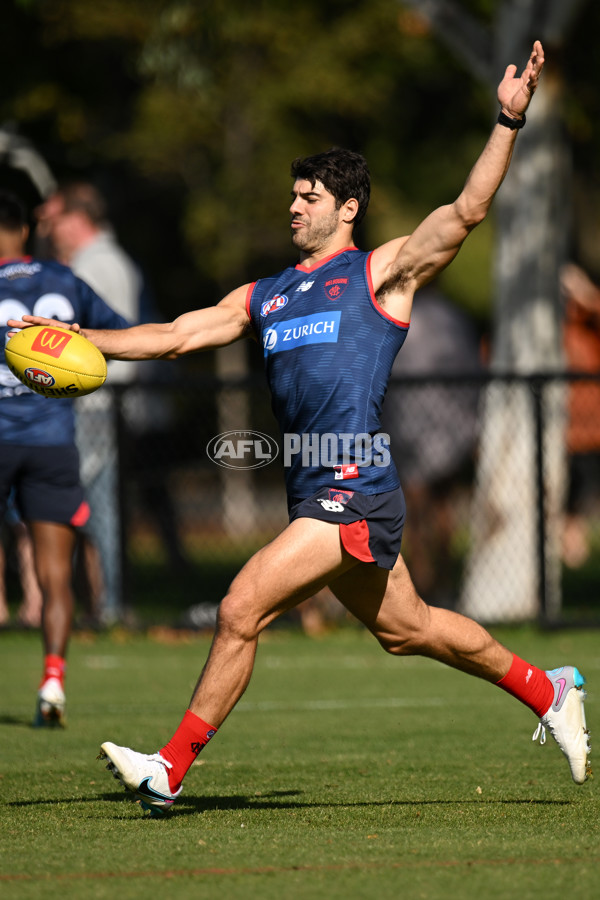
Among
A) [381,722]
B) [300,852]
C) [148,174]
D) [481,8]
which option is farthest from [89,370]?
[148,174]

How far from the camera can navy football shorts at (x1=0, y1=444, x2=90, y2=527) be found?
7137mm

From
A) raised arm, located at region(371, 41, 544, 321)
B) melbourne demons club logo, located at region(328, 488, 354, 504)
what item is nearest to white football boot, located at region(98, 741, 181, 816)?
melbourne demons club logo, located at region(328, 488, 354, 504)

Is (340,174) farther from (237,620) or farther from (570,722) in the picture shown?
(570,722)

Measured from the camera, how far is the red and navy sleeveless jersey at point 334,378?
4.87 meters

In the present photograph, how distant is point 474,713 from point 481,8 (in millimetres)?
9439

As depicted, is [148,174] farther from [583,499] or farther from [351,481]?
[351,481]

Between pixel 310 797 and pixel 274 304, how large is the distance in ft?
5.99

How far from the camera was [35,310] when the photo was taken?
23.1 feet

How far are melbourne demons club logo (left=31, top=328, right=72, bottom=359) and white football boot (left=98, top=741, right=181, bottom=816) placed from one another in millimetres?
1436

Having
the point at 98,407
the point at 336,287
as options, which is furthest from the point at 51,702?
the point at 98,407

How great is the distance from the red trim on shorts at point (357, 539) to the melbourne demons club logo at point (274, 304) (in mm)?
876

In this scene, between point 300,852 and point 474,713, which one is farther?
point 474,713

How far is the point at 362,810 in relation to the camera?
15.8ft

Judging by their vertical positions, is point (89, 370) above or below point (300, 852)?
above
